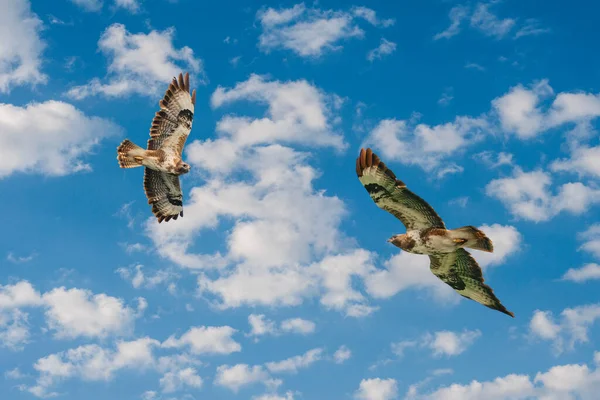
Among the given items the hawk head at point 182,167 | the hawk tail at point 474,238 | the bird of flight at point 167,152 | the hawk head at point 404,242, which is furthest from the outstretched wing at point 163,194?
the hawk tail at point 474,238

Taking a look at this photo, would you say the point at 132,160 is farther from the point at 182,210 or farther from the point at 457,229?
the point at 457,229

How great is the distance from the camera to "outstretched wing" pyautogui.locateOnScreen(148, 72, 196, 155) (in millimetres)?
24000

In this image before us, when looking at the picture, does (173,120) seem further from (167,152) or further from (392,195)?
(392,195)

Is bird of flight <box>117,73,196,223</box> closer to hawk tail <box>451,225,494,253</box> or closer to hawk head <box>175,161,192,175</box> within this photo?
hawk head <box>175,161,192,175</box>

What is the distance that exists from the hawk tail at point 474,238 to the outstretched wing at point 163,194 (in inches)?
473

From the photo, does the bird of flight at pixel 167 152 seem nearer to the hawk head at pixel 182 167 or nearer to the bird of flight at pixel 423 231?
the hawk head at pixel 182 167

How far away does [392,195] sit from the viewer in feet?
53.6

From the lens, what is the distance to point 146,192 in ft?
84.0

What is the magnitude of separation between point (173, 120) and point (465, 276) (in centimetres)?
1171

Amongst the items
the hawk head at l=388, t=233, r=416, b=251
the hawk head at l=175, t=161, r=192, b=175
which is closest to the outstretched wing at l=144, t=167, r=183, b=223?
the hawk head at l=175, t=161, r=192, b=175

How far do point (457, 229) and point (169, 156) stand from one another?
11319 millimetres

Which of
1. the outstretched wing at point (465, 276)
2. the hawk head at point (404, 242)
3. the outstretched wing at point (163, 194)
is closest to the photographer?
the hawk head at point (404, 242)

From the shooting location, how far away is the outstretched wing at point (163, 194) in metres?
25.2

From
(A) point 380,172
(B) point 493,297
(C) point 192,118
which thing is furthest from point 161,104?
(B) point 493,297
